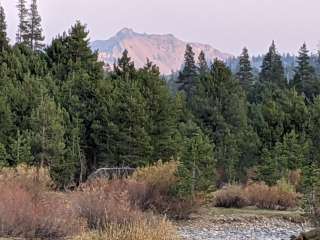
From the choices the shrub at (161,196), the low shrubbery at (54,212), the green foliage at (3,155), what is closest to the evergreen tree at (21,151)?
the green foliage at (3,155)

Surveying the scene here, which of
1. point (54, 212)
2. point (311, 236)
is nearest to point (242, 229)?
point (54, 212)

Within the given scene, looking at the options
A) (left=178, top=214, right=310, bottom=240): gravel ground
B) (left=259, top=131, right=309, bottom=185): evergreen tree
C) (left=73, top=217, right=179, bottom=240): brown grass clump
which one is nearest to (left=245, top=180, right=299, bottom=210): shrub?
(left=259, top=131, right=309, bottom=185): evergreen tree

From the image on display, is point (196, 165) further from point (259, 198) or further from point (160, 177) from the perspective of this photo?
point (259, 198)

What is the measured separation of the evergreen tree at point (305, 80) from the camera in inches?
2323

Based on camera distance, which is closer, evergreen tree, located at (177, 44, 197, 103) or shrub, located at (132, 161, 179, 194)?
shrub, located at (132, 161, 179, 194)

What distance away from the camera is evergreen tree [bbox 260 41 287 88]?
65.3 metres

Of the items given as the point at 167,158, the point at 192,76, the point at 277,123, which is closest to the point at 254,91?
the point at 192,76

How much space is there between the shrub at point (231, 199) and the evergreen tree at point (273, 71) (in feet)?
121

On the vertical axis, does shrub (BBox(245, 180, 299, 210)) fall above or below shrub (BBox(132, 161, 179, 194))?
below

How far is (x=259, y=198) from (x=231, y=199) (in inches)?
56.2

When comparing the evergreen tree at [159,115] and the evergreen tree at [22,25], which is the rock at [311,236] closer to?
the evergreen tree at [159,115]

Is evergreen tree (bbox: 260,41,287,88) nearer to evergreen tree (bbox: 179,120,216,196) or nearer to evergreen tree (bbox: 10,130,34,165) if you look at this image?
evergreen tree (bbox: 10,130,34,165)

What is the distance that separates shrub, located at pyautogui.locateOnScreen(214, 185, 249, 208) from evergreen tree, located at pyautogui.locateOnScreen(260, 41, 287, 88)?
3688 cm

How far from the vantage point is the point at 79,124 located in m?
32.8
